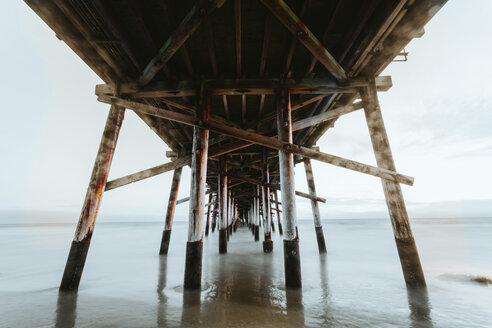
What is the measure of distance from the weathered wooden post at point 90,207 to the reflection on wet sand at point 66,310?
22 cm

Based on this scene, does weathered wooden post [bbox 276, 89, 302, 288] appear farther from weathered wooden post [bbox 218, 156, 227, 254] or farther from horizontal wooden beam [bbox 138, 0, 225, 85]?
weathered wooden post [bbox 218, 156, 227, 254]

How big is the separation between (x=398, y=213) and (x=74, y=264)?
207 inches

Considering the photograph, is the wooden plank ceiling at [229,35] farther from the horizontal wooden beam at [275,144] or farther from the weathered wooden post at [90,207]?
the weathered wooden post at [90,207]

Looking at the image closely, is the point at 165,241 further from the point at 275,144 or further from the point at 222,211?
the point at 275,144

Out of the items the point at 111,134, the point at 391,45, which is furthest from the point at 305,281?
the point at 111,134

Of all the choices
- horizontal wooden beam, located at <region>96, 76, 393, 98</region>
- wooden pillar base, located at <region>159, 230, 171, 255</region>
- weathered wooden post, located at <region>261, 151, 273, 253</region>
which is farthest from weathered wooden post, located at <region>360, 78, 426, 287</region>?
wooden pillar base, located at <region>159, 230, 171, 255</region>

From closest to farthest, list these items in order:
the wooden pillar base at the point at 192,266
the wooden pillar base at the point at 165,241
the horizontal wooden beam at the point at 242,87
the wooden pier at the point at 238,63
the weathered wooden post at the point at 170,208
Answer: the wooden pier at the point at 238,63
the wooden pillar base at the point at 192,266
the horizontal wooden beam at the point at 242,87
the weathered wooden post at the point at 170,208
the wooden pillar base at the point at 165,241

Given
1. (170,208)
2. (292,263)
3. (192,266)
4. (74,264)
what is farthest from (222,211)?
(74,264)

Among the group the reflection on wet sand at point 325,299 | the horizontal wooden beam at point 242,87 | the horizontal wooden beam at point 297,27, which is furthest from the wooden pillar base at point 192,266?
the horizontal wooden beam at point 297,27

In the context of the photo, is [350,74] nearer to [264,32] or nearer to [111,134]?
[264,32]

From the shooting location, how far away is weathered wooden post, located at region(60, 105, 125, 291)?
3.41 meters

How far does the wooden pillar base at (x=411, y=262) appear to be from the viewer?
323cm

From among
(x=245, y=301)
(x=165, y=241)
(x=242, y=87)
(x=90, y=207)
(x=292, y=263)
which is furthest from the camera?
(x=165, y=241)

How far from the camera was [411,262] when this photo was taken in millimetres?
3262
